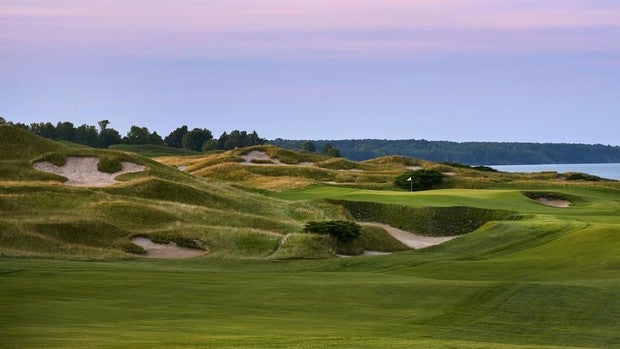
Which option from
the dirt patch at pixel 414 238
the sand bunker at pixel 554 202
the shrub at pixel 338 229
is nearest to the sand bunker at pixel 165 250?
the shrub at pixel 338 229

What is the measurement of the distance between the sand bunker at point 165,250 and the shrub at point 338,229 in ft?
19.8

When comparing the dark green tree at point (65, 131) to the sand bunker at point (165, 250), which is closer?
the sand bunker at point (165, 250)

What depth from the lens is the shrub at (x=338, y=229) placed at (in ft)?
164

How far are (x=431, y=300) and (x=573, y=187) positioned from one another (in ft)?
177

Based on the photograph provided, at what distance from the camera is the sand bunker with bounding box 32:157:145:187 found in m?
63.0

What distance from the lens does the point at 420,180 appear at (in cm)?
8238

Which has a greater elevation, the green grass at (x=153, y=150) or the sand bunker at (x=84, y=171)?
the green grass at (x=153, y=150)

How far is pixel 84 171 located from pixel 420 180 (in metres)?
27.7

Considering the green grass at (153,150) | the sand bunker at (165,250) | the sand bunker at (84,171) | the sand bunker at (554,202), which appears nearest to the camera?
the sand bunker at (165,250)

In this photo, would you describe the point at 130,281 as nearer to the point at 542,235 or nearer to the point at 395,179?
the point at 542,235

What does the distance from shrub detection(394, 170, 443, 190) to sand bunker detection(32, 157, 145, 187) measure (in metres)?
23.2

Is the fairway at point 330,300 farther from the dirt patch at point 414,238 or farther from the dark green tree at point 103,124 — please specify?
the dark green tree at point 103,124

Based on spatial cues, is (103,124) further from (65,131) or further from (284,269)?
(284,269)

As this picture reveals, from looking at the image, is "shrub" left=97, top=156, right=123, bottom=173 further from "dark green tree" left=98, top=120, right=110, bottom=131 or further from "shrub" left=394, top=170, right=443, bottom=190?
"dark green tree" left=98, top=120, right=110, bottom=131
